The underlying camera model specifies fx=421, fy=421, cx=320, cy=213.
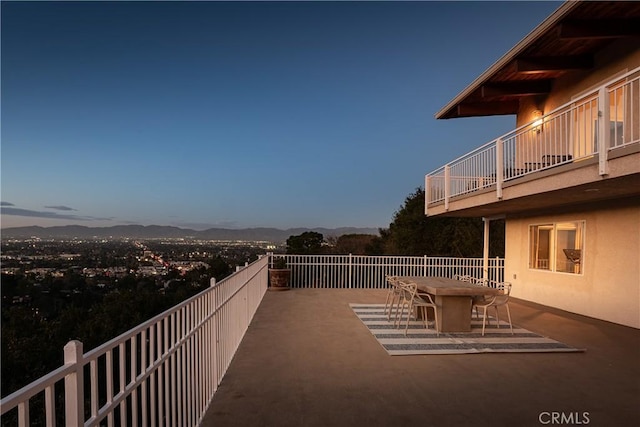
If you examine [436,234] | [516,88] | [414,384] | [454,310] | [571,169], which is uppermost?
[516,88]

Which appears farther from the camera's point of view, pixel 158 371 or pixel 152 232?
pixel 152 232

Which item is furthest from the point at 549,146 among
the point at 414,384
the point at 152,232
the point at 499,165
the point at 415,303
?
the point at 152,232

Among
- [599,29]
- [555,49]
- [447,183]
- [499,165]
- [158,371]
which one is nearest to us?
[158,371]

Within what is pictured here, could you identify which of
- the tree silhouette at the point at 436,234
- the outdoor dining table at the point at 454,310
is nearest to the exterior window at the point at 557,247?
the outdoor dining table at the point at 454,310

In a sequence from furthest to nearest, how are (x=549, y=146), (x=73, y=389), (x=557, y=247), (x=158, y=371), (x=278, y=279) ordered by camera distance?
(x=278, y=279) < (x=557, y=247) < (x=549, y=146) < (x=158, y=371) < (x=73, y=389)

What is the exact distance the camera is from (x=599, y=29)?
830 centimetres

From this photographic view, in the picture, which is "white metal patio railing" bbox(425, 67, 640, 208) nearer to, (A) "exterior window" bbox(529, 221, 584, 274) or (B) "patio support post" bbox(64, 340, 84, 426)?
(A) "exterior window" bbox(529, 221, 584, 274)

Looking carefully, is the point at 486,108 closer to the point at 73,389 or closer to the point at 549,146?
the point at 549,146

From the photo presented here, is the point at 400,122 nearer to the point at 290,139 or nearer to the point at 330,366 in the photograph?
the point at 290,139

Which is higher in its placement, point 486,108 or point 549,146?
point 486,108

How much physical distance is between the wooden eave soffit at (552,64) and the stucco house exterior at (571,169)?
23 millimetres

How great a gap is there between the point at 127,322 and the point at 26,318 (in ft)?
11.5

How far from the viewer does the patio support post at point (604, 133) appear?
5.87 meters

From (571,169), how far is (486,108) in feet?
25.7
